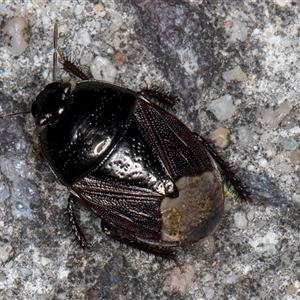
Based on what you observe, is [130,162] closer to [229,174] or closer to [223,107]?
[229,174]

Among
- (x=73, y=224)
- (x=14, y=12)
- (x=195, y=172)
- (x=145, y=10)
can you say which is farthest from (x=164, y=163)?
(x=14, y=12)

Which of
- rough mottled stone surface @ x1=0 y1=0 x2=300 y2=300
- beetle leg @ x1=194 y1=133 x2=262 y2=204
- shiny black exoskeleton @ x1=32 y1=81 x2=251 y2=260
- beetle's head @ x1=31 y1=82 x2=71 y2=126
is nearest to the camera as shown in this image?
shiny black exoskeleton @ x1=32 y1=81 x2=251 y2=260

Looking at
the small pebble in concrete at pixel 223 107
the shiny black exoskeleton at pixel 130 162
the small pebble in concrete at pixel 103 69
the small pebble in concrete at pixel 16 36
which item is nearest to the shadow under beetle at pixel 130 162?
the shiny black exoskeleton at pixel 130 162

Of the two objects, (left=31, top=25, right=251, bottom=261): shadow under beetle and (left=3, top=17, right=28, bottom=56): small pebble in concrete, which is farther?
(left=3, top=17, right=28, bottom=56): small pebble in concrete

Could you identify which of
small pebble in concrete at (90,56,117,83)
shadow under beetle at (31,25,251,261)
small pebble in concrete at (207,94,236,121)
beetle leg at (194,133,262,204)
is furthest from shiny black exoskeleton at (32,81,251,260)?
small pebble in concrete at (207,94,236,121)

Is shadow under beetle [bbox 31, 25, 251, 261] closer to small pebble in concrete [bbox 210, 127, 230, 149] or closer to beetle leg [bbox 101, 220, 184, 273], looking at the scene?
beetle leg [bbox 101, 220, 184, 273]

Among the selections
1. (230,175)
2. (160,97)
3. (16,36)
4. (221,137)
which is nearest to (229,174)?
(230,175)

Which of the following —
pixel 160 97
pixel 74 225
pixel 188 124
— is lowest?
pixel 74 225
